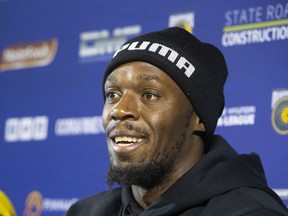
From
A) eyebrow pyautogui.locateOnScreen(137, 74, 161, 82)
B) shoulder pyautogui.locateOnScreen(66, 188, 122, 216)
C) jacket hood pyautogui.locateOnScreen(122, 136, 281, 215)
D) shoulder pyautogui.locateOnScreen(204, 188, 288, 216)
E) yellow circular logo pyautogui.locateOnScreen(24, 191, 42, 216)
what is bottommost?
yellow circular logo pyautogui.locateOnScreen(24, 191, 42, 216)

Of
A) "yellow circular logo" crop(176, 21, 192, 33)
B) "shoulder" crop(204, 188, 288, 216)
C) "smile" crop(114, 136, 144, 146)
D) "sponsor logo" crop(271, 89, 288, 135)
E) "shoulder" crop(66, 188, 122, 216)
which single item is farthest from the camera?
"yellow circular logo" crop(176, 21, 192, 33)

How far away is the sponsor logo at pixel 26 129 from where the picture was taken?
2.47 metres

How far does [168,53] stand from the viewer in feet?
4.81

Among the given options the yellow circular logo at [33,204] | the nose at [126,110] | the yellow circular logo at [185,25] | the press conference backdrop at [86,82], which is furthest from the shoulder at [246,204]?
the yellow circular logo at [33,204]

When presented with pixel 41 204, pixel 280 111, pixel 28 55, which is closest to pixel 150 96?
pixel 280 111

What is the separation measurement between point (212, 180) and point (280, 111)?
543mm

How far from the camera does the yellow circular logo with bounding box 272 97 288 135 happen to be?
1859 millimetres

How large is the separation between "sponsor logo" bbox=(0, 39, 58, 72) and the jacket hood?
45.9 inches

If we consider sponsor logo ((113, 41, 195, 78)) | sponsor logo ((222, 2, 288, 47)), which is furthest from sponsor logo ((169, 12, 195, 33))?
sponsor logo ((113, 41, 195, 78))

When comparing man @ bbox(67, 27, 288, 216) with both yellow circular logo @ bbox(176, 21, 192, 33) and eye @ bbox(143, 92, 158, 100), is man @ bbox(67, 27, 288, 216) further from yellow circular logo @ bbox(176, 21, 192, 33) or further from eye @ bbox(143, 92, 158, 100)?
yellow circular logo @ bbox(176, 21, 192, 33)

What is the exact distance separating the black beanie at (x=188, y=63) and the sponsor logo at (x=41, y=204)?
3.02ft

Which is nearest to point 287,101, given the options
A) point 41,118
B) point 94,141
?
point 94,141

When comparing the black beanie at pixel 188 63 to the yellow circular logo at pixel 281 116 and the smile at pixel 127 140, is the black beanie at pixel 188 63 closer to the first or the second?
the smile at pixel 127 140

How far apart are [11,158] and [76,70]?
1.37 feet
